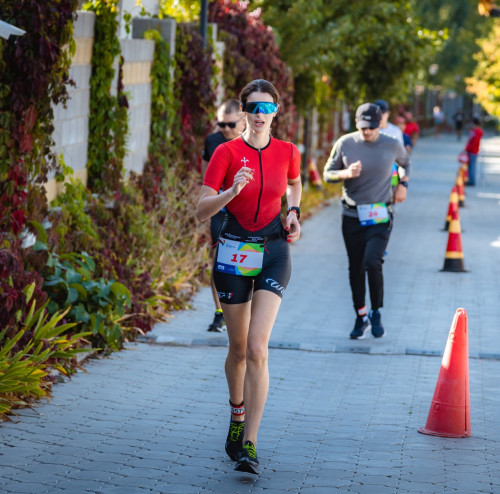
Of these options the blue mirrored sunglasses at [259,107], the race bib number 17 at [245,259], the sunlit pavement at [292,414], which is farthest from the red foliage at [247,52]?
the race bib number 17 at [245,259]

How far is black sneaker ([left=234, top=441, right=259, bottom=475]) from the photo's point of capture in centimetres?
548

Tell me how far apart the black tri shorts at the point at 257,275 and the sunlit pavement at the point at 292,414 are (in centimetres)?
90

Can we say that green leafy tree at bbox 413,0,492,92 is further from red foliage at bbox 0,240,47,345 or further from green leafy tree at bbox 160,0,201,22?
red foliage at bbox 0,240,47,345

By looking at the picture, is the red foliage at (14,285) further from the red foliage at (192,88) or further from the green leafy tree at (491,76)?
the green leafy tree at (491,76)

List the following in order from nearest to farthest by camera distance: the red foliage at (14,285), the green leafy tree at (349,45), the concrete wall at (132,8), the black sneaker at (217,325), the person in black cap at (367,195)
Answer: the red foliage at (14,285), the person in black cap at (367,195), the black sneaker at (217,325), the concrete wall at (132,8), the green leafy tree at (349,45)

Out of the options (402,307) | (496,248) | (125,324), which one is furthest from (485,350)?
(496,248)

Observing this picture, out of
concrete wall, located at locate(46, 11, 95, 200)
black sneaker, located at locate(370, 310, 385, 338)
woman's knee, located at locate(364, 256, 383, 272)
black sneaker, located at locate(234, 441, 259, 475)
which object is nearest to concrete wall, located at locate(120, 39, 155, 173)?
concrete wall, located at locate(46, 11, 95, 200)

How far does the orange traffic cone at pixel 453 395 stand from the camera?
639 cm

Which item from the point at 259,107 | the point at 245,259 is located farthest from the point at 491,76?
the point at 245,259

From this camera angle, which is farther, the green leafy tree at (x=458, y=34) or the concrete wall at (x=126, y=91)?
the green leafy tree at (x=458, y=34)

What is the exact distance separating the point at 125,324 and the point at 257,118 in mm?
3946

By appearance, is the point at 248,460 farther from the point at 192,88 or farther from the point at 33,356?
the point at 192,88

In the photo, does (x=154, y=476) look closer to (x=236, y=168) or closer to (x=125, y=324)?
(x=236, y=168)

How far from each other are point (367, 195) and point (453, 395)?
3.19m
